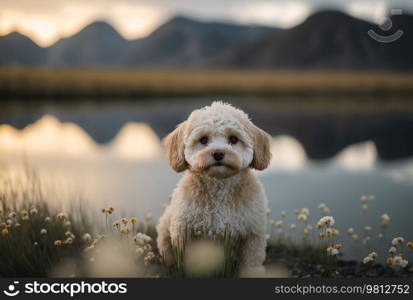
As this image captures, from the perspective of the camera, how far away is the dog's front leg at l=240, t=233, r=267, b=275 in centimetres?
452

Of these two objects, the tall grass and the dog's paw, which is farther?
the tall grass

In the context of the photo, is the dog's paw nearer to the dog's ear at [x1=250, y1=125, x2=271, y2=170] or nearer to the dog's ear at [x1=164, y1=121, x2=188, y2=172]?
the dog's ear at [x1=250, y1=125, x2=271, y2=170]

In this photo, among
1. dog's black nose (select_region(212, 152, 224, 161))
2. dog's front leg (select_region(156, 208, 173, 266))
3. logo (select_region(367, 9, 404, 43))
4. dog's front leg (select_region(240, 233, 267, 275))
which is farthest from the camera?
logo (select_region(367, 9, 404, 43))

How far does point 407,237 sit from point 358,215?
1.01 meters

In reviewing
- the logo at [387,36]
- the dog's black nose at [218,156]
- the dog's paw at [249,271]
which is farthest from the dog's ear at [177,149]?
the logo at [387,36]

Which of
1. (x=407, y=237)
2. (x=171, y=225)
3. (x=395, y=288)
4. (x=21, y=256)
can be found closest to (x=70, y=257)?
(x=21, y=256)

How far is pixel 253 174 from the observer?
4582 mm

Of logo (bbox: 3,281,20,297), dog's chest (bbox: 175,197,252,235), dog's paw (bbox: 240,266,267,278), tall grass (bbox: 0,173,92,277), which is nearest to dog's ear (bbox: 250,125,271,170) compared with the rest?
dog's chest (bbox: 175,197,252,235)

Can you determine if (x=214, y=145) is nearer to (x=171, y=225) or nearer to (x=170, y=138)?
(x=170, y=138)

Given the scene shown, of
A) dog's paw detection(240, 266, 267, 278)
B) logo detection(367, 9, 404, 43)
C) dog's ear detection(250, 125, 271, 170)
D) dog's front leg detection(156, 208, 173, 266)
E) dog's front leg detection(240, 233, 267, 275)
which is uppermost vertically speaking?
logo detection(367, 9, 404, 43)

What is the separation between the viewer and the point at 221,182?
432cm

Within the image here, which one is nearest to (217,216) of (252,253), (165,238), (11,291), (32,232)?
(252,253)

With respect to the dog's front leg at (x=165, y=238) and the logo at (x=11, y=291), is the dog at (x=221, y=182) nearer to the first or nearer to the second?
the dog's front leg at (x=165, y=238)

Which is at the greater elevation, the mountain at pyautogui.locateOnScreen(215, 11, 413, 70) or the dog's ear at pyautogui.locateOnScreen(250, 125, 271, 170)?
the mountain at pyautogui.locateOnScreen(215, 11, 413, 70)
